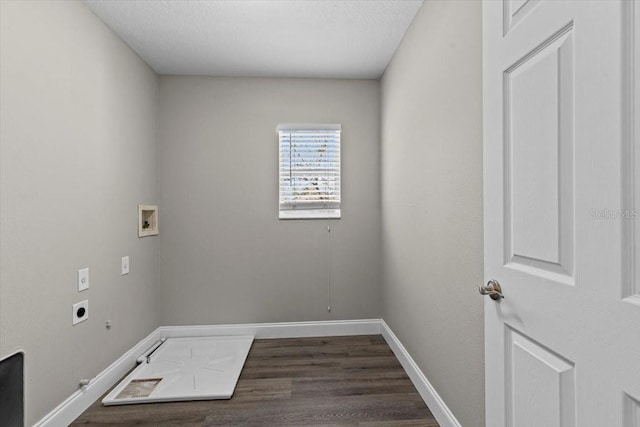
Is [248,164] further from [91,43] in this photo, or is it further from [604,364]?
[604,364]

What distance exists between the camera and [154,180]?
9.73ft

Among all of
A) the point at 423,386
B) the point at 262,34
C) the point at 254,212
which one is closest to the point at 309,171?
the point at 254,212

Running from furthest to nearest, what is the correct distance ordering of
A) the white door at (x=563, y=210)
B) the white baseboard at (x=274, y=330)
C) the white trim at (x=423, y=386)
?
the white baseboard at (x=274, y=330)
the white trim at (x=423, y=386)
the white door at (x=563, y=210)

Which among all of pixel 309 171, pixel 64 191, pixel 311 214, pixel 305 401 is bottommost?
pixel 305 401

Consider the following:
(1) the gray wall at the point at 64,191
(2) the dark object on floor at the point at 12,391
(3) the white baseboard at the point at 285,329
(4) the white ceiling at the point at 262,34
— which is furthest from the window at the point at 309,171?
(2) the dark object on floor at the point at 12,391

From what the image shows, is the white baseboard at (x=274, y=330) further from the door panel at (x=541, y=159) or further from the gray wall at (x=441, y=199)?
the door panel at (x=541, y=159)

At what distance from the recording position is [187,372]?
2426mm

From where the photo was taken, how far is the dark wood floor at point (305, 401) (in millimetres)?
1916

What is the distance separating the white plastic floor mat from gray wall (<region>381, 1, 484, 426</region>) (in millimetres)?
1339

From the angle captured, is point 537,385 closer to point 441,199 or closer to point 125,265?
point 441,199

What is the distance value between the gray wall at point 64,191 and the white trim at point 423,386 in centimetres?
209

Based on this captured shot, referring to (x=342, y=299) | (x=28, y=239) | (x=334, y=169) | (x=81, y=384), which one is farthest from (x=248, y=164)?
(x=81, y=384)

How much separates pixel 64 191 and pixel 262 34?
1.64m

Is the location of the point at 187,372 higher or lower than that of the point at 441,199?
lower
